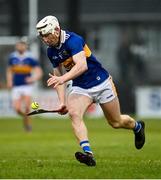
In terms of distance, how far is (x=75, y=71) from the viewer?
487 inches

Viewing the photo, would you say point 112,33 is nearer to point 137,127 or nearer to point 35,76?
point 35,76

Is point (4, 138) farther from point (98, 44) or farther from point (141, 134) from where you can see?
point (98, 44)

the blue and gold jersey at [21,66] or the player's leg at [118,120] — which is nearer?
the player's leg at [118,120]

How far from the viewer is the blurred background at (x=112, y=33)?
35312 mm

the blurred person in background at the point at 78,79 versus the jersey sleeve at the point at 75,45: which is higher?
the jersey sleeve at the point at 75,45

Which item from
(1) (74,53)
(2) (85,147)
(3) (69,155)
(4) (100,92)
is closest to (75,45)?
(1) (74,53)

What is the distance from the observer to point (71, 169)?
38.9ft

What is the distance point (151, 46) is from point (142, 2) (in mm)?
2177

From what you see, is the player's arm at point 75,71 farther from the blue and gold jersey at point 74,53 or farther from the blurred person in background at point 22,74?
the blurred person in background at point 22,74

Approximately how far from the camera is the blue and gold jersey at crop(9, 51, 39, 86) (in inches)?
973

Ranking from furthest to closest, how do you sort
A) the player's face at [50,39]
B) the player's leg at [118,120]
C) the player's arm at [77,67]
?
the player's leg at [118,120]
the player's face at [50,39]
the player's arm at [77,67]

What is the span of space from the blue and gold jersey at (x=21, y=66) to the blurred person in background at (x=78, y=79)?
36.7ft

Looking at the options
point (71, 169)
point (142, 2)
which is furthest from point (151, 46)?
point (71, 169)

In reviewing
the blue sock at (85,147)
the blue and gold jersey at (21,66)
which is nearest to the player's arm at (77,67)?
the blue sock at (85,147)
